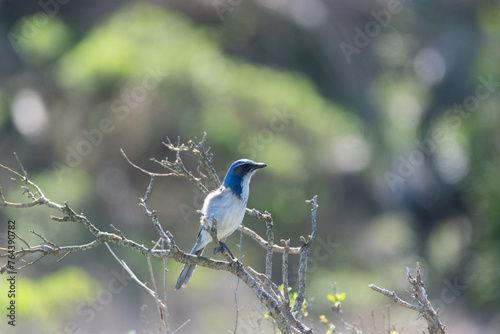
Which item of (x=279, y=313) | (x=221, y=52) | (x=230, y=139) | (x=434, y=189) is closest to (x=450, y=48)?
(x=434, y=189)

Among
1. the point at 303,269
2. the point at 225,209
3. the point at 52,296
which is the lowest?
the point at 52,296

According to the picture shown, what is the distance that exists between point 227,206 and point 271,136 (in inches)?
276

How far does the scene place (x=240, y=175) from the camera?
207 inches

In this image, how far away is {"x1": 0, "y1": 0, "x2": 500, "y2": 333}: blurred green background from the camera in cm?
1078

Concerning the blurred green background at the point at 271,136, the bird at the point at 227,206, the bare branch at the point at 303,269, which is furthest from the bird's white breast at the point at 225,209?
the blurred green background at the point at 271,136

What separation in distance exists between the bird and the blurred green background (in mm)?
4596

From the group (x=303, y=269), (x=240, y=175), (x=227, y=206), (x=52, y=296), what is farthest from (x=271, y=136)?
(x=303, y=269)

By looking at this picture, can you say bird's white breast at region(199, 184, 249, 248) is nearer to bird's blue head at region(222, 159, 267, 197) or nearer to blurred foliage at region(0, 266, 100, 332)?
bird's blue head at region(222, 159, 267, 197)

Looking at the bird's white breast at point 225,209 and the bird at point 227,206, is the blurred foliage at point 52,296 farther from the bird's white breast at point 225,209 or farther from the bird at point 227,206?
the bird's white breast at point 225,209

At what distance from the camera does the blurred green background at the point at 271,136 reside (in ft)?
35.4

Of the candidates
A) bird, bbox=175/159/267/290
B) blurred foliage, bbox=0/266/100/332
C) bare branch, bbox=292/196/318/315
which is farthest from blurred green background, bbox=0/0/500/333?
bare branch, bbox=292/196/318/315

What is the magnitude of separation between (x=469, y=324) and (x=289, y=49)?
5727mm

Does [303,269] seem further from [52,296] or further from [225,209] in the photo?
[52,296]

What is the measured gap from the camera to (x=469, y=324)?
11266mm
